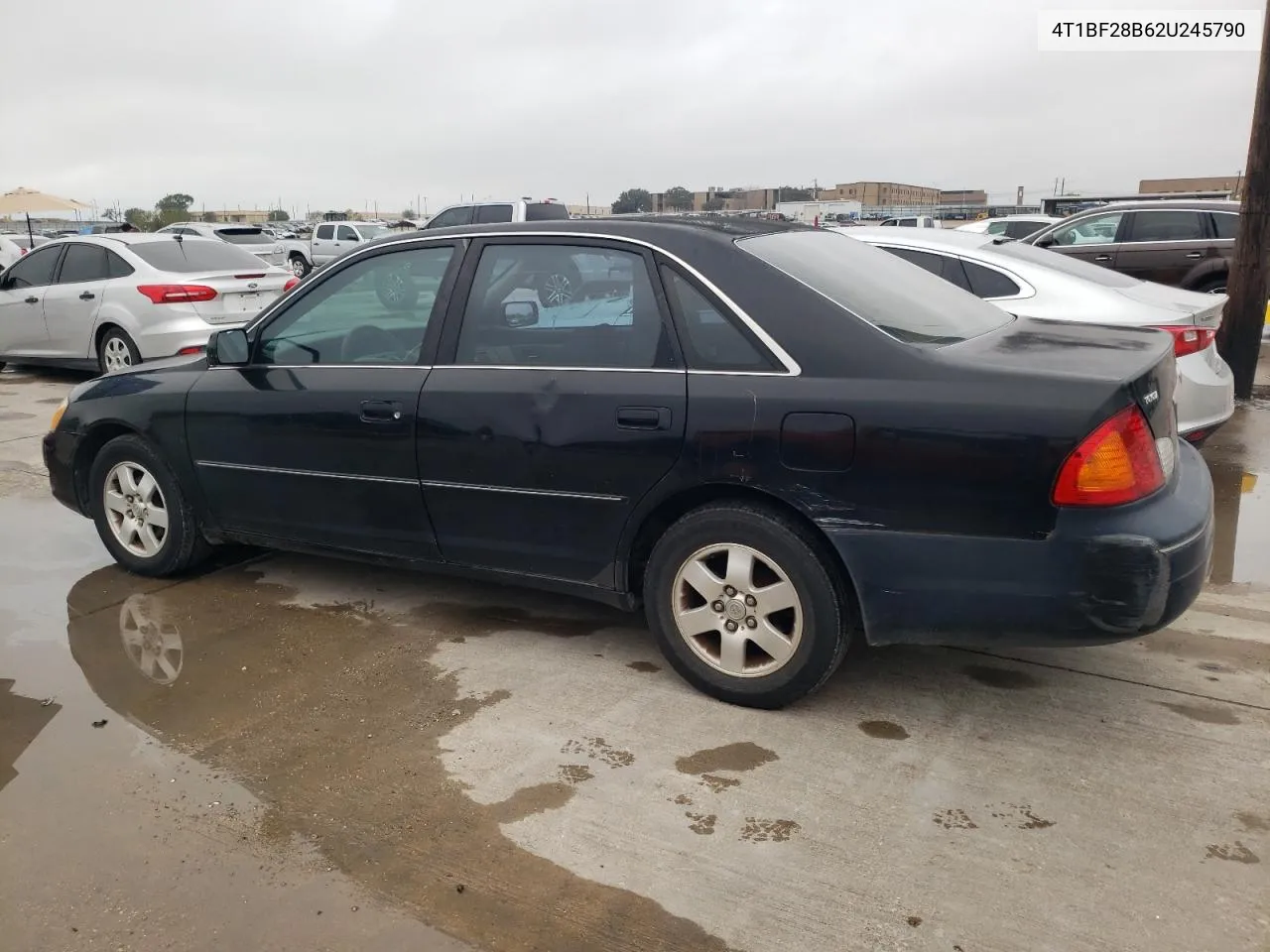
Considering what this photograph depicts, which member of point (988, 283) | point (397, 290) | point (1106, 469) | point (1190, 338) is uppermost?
point (397, 290)

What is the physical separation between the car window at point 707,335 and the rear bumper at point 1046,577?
0.62 meters

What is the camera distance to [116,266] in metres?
10.1

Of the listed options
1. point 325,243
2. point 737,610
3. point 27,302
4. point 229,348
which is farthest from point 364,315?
point 325,243

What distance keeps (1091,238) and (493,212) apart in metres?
9.09

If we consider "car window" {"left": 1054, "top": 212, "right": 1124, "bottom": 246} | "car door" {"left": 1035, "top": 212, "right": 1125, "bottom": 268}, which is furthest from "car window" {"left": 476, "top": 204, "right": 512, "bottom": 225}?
"car window" {"left": 1054, "top": 212, "right": 1124, "bottom": 246}

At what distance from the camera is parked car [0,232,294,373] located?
9688mm

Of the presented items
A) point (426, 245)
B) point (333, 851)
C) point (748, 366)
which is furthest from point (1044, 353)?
point (333, 851)

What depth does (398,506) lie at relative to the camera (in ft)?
13.5

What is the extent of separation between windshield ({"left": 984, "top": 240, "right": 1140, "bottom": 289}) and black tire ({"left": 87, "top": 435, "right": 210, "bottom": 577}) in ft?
15.8

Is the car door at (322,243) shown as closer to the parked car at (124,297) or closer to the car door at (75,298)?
the parked car at (124,297)

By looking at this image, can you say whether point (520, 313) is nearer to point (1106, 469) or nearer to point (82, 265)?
point (1106, 469)

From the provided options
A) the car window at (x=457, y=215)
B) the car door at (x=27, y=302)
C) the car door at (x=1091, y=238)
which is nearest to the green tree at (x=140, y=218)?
the car window at (x=457, y=215)

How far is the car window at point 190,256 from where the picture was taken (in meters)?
10.1

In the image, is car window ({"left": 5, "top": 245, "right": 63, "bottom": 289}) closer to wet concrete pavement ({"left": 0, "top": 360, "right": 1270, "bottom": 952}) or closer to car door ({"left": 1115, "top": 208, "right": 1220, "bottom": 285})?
wet concrete pavement ({"left": 0, "top": 360, "right": 1270, "bottom": 952})
